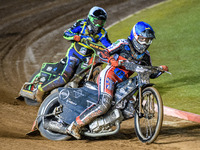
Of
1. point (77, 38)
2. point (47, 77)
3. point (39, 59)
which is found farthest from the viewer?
point (39, 59)

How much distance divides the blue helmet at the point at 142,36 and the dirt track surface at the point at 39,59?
1729 millimetres

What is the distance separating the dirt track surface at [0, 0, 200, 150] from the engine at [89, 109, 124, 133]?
0.25m

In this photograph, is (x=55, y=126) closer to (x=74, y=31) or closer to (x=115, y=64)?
(x=115, y=64)

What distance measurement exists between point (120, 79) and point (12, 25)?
1297 centimetres

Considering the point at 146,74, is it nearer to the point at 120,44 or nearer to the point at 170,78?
the point at 120,44

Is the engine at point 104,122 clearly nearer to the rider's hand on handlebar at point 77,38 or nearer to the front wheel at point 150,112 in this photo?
the front wheel at point 150,112

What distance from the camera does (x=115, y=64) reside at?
255 inches

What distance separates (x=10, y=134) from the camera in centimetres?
713

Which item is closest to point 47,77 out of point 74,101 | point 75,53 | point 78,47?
point 75,53

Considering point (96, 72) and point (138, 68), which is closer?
point (138, 68)

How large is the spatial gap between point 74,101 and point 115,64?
1.21 meters

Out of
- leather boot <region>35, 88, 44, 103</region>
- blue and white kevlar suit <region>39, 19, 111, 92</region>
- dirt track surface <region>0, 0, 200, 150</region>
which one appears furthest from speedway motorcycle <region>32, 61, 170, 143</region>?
leather boot <region>35, 88, 44, 103</region>

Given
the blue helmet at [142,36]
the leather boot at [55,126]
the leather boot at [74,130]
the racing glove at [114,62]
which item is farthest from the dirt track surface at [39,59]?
the blue helmet at [142,36]

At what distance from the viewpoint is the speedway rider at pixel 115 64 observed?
6.59 m
